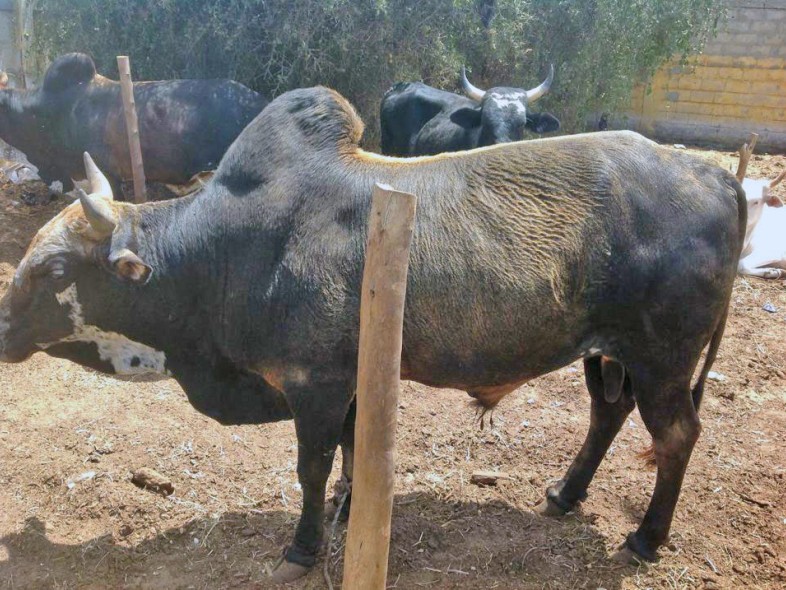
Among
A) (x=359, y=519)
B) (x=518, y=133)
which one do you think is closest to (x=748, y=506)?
(x=359, y=519)

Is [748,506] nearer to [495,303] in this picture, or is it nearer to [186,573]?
[495,303]

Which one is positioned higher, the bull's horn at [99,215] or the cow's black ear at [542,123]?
the bull's horn at [99,215]

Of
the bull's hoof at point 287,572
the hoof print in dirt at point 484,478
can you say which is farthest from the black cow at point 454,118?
the bull's hoof at point 287,572

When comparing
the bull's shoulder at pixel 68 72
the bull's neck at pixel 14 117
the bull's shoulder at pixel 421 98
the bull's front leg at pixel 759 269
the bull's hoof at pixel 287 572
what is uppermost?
the bull's shoulder at pixel 68 72

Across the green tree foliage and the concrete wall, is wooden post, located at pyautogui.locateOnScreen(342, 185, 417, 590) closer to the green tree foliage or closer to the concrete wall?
the green tree foliage

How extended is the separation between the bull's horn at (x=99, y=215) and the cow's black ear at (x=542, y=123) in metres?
5.32

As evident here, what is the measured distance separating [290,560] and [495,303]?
159 cm

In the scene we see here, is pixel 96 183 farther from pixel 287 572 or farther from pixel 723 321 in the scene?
pixel 723 321

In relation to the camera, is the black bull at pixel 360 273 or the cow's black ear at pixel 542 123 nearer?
the black bull at pixel 360 273

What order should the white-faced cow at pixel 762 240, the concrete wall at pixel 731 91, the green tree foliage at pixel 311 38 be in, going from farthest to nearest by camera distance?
1. the concrete wall at pixel 731 91
2. the green tree foliage at pixel 311 38
3. the white-faced cow at pixel 762 240

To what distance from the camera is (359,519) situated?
228 cm

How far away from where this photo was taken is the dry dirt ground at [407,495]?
372 centimetres

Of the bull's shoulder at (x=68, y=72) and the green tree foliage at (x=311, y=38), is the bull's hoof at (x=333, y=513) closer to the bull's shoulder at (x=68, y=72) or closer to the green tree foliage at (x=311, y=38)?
the green tree foliage at (x=311, y=38)

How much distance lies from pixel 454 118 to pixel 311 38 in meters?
1.95
